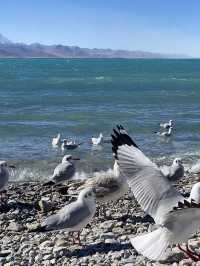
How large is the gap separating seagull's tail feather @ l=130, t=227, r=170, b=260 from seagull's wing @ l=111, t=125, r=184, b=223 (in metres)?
0.15

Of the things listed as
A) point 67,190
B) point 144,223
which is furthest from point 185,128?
point 144,223

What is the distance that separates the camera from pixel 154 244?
571cm

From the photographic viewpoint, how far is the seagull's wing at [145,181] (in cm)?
608

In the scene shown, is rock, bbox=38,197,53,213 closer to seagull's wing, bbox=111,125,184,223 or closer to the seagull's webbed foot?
Result: seagull's wing, bbox=111,125,184,223

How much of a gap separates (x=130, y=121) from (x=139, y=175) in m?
17.5

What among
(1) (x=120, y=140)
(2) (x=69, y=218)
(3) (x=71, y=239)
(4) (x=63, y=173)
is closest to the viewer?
(1) (x=120, y=140)

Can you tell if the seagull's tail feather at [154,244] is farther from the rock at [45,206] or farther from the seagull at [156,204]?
the rock at [45,206]

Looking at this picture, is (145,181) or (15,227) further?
(15,227)

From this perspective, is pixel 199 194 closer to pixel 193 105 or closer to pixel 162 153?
pixel 162 153

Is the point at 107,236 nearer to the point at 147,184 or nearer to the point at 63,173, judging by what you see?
the point at 147,184

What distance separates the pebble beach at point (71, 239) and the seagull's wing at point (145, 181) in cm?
59

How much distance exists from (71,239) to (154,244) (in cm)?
204

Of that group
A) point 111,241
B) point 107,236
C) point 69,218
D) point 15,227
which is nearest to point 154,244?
point 111,241

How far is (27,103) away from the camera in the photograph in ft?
108
